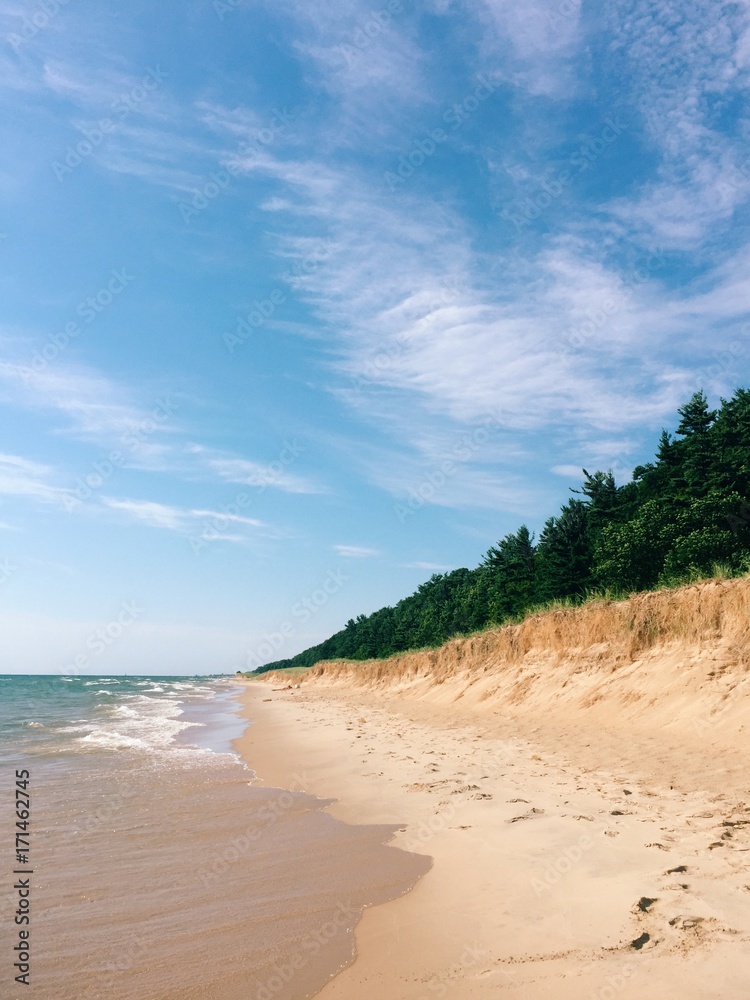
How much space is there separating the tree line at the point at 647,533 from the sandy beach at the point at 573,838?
17.0 ft

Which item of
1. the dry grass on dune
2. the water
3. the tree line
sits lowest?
the water

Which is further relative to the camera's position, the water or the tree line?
the tree line

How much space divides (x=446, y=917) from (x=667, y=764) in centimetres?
589

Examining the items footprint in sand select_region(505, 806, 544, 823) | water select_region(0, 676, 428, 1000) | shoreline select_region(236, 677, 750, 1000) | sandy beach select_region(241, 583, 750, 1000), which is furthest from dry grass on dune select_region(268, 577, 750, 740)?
water select_region(0, 676, 428, 1000)

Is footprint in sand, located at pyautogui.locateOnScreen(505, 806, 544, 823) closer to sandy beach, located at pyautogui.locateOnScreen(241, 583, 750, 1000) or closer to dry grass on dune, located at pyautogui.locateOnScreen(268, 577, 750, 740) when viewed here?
sandy beach, located at pyautogui.locateOnScreen(241, 583, 750, 1000)

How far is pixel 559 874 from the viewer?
5477mm

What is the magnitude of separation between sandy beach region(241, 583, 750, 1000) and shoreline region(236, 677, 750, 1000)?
0.06 ft

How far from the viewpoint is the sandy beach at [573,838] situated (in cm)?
396

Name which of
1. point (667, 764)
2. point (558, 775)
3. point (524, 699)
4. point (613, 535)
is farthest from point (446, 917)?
point (613, 535)

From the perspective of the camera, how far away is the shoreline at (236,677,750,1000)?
12.8 feet

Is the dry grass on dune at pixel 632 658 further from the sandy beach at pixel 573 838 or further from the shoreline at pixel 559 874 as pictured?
the shoreline at pixel 559 874

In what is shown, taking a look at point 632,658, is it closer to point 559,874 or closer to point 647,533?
point 559,874

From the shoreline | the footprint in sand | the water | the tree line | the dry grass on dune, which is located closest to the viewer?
the shoreline

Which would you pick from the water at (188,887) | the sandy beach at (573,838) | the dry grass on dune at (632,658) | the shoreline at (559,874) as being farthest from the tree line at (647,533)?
the water at (188,887)
